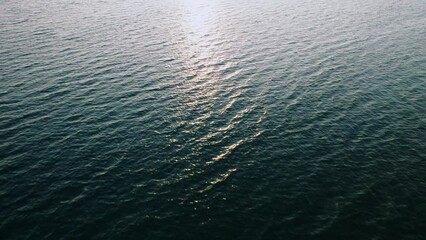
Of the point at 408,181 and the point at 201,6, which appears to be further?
the point at 201,6

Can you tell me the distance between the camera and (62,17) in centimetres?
10688

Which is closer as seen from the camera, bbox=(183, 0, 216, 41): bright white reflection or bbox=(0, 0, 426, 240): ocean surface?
bbox=(0, 0, 426, 240): ocean surface

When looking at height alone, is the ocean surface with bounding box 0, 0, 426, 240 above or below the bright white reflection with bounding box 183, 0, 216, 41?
below

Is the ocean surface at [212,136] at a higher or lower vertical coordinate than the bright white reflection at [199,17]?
lower

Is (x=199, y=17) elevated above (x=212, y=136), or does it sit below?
above

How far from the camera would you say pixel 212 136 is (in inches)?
1741

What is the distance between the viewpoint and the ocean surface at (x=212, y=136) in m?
31.3

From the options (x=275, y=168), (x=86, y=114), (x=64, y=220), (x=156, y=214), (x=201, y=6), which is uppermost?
(x=201, y=6)

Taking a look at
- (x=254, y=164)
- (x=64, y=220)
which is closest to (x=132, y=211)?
(x=64, y=220)

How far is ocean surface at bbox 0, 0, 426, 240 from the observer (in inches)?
1231

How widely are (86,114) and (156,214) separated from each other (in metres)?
23.8

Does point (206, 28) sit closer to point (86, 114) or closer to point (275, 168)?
point (86, 114)

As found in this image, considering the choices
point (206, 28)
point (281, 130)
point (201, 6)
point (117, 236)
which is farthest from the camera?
point (201, 6)

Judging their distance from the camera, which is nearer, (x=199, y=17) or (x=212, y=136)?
(x=212, y=136)
